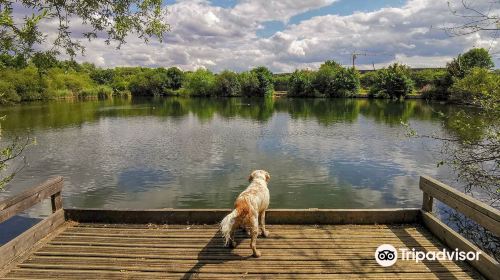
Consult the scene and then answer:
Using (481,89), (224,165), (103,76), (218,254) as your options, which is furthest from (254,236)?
(103,76)

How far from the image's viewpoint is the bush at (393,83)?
88.1 meters

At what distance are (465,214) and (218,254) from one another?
4.42m

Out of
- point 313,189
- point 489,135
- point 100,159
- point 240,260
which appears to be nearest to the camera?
point 240,260

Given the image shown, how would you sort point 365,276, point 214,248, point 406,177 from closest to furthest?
point 365,276
point 214,248
point 406,177

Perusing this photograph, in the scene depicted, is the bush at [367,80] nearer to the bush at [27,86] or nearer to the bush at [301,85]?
the bush at [301,85]

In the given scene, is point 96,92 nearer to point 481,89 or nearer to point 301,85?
point 301,85

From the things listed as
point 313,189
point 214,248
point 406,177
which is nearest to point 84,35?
point 214,248

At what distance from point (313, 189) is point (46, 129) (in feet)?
101

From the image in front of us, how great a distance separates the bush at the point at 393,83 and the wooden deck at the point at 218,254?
89.0m

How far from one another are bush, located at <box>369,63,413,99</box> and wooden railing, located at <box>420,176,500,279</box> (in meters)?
88.5

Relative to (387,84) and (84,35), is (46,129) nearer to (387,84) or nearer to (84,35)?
(84,35)

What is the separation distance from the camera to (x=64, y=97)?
95.6 m

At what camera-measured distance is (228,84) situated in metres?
110

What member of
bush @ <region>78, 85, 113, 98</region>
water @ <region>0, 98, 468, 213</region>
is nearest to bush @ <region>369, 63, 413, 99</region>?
water @ <region>0, 98, 468, 213</region>
